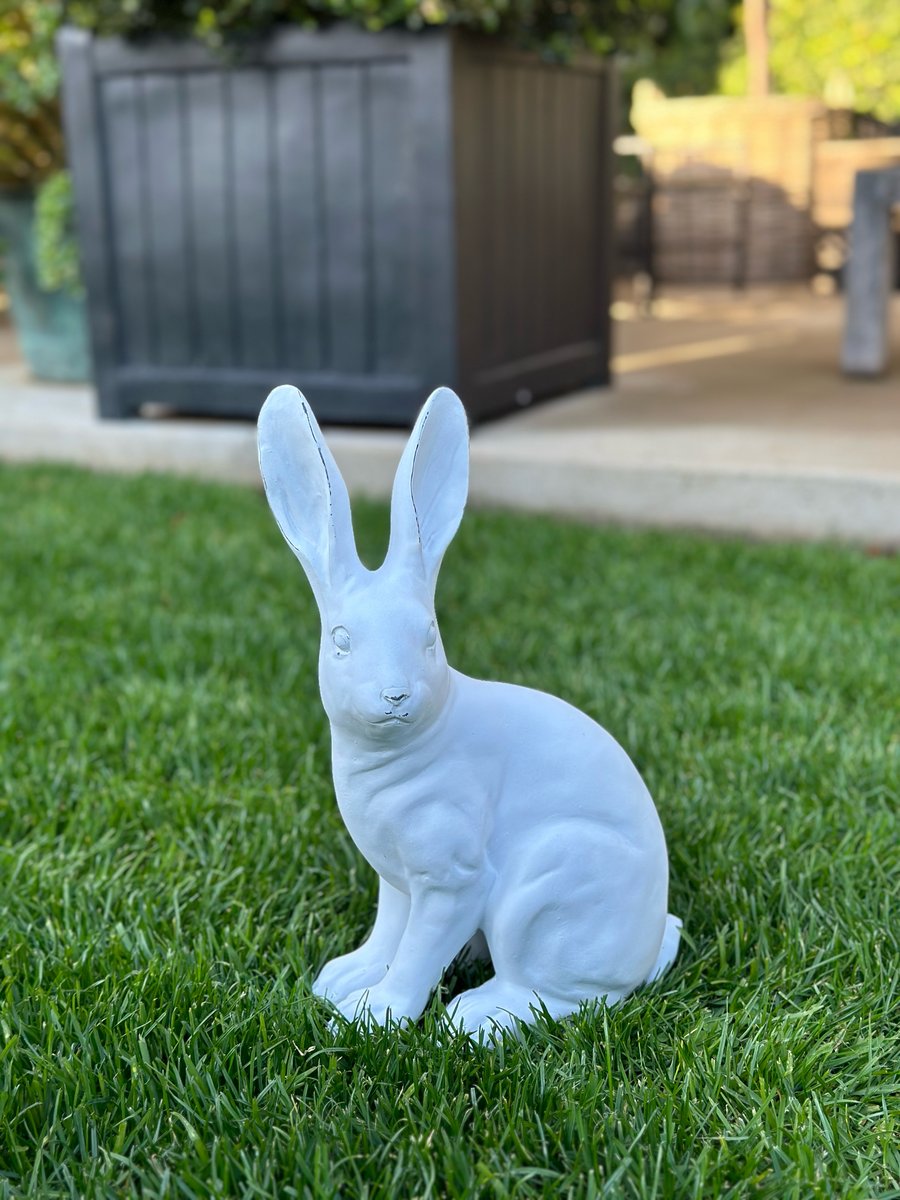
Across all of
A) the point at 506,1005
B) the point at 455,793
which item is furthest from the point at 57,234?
the point at 506,1005

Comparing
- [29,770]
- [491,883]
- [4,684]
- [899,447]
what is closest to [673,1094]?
[491,883]

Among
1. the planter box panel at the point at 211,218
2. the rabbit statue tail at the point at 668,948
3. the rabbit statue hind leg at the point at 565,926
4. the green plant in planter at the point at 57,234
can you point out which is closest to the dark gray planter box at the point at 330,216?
the planter box panel at the point at 211,218

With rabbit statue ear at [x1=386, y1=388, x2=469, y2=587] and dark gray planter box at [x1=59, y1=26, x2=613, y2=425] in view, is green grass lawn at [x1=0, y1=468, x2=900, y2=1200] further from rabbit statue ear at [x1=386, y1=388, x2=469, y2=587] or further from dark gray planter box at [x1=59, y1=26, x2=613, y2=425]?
dark gray planter box at [x1=59, y1=26, x2=613, y2=425]

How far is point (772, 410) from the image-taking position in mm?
5277

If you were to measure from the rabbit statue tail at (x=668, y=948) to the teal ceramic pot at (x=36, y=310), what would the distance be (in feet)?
16.4

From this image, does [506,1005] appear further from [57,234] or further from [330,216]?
[57,234]

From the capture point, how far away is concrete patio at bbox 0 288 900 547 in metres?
4.23

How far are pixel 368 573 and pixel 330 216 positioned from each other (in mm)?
3573

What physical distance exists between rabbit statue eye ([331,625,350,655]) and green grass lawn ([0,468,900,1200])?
51 centimetres

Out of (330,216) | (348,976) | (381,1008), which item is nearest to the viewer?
(381,1008)

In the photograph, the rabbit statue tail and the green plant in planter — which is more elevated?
the green plant in planter

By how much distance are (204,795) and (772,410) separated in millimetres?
3511

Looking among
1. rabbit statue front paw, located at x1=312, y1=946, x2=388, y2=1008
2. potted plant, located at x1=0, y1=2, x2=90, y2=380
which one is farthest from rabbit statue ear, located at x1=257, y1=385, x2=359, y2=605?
potted plant, located at x1=0, y1=2, x2=90, y2=380

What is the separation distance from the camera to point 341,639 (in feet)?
5.27
